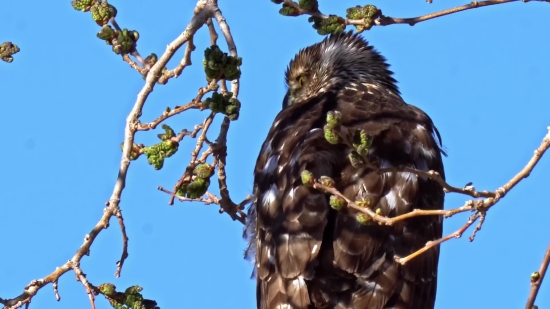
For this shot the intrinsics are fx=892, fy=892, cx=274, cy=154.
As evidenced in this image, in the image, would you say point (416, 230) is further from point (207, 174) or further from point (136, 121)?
point (136, 121)

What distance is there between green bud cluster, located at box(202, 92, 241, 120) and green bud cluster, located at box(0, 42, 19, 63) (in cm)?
84

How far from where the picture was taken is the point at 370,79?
24.7 feet

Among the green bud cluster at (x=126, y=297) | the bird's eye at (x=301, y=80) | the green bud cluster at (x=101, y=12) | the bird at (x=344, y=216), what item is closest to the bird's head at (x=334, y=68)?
the bird's eye at (x=301, y=80)

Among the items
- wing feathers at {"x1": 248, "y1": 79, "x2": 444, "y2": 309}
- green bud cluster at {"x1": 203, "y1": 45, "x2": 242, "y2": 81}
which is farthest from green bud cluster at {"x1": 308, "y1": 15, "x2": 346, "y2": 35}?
wing feathers at {"x1": 248, "y1": 79, "x2": 444, "y2": 309}

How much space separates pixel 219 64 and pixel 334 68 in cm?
382

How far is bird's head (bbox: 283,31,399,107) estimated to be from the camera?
7.57 metres

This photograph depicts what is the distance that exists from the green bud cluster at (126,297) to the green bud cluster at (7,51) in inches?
41.0

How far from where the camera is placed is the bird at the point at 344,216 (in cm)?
507

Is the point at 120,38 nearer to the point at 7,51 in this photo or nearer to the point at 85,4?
the point at 85,4

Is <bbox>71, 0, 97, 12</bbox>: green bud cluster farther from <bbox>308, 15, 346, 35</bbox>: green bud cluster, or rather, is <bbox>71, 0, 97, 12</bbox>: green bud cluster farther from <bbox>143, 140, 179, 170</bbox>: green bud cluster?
<bbox>308, 15, 346, 35</bbox>: green bud cluster

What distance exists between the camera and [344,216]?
202 inches

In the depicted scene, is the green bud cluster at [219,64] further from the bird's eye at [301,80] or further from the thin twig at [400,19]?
the bird's eye at [301,80]

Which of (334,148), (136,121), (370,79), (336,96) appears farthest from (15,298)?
(370,79)

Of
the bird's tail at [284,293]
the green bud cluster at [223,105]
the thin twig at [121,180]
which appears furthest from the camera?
the bird's tail at [284,293]
